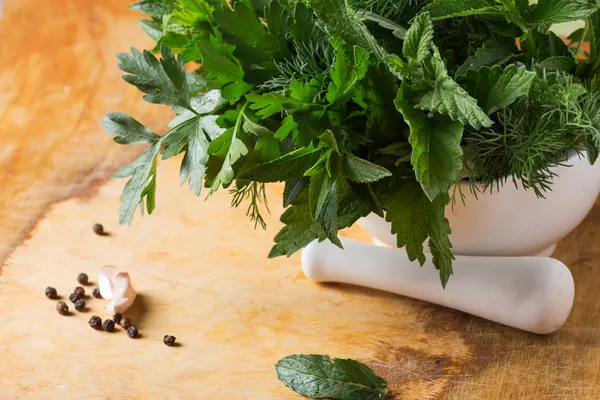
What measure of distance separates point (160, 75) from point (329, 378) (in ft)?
1.27

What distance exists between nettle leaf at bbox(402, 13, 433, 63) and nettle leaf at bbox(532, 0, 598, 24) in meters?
0.15

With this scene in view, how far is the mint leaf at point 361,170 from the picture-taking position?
34.6 inches

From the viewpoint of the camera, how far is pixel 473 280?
107cm

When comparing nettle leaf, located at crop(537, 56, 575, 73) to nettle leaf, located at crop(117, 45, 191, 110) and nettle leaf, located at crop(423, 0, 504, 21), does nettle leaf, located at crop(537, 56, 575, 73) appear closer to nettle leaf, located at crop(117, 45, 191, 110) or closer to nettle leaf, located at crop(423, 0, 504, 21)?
nettle leaf, located at crop(423, 0, 504, 21)

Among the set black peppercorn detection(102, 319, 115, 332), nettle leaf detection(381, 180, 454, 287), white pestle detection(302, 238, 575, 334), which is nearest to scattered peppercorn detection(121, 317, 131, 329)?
black peppercorn detection(102, 319, 115, 332)

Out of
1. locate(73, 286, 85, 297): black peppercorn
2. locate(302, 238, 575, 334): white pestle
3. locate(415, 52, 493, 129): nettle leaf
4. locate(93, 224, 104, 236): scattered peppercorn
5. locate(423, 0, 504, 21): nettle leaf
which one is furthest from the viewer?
locate(93, 224, 104, 236): scattered peppercorn

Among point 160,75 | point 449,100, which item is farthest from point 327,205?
point 160,75

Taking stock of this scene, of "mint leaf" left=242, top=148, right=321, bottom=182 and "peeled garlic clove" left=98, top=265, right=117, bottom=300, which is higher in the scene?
"mint leaf" left=242, top=148, right=321, bottom=182

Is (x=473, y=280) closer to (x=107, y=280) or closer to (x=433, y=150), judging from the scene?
(x=433, y=150)

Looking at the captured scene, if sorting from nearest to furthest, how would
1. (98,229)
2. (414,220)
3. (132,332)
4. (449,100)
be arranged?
1. (449,100)
2. (414,220)
3. (132,332)
4. (98,229)

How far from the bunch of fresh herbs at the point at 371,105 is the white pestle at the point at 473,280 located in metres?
0.10

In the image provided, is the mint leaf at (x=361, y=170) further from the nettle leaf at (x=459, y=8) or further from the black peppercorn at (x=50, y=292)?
the black peppercorn at (x=50, y=292)

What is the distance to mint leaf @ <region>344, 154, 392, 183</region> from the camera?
34.6 inches

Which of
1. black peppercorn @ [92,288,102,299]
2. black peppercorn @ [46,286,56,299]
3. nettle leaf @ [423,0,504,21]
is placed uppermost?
nettle leaf @ [423,0,504,21]
